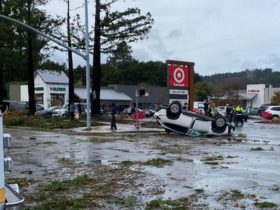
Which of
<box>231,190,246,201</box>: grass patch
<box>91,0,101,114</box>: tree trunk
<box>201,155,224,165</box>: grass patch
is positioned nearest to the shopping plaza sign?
<box>91,0,101,114</box>: tree trunk

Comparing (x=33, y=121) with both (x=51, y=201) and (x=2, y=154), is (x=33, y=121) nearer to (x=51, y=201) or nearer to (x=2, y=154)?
(x=51, y=201)

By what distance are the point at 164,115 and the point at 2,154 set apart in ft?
78.2

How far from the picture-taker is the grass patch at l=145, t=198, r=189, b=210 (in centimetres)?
826

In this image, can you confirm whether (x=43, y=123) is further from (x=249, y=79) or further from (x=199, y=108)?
(x=249, y=79)

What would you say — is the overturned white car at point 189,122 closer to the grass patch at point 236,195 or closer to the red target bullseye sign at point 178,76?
the red target bullseye sign at point 178,76

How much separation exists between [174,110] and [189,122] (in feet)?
3.24

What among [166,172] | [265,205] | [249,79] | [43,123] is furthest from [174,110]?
[249,79]

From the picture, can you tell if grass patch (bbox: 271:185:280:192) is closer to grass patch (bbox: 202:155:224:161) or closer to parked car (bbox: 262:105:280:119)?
grass patch (bbox: 202:155:224:161)

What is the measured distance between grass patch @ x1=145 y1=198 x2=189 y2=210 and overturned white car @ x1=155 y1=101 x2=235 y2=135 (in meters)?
18.5

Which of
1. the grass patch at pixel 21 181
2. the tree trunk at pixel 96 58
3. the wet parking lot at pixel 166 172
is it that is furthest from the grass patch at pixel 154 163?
the tree trunk at pixel 96 58

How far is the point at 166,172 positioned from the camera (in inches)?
490

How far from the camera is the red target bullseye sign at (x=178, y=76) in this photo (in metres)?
35.6

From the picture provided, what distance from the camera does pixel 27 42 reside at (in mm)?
49406

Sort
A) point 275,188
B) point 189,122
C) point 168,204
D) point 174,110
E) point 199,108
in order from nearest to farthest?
1. point 168,204
2. point 275,188
3. point 189,122
4. point 174,110
5. point 199,108
